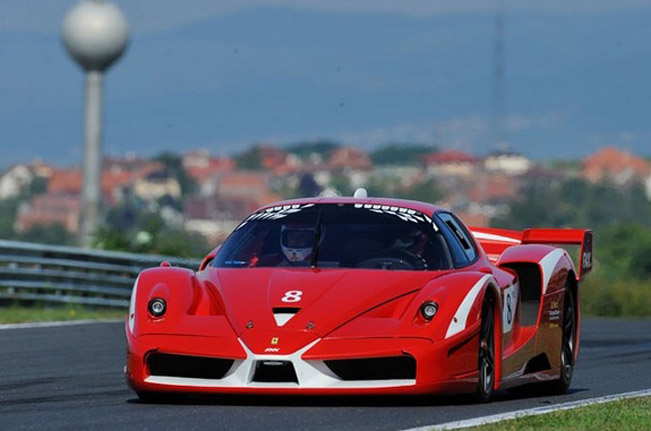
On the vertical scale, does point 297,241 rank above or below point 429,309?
above

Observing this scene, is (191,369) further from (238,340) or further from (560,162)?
(560,162)

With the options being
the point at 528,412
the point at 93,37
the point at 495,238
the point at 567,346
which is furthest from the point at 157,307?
the point at 93,37

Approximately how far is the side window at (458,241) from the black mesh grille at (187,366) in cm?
180

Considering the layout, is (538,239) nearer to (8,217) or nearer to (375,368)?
(375,368)

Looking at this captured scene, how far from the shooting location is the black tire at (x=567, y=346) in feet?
36.7

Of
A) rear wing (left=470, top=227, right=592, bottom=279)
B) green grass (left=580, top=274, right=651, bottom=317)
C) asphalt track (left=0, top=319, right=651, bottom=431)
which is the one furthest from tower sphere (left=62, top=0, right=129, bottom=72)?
rear wing (left=470, top=227, right=592, bottom=279)

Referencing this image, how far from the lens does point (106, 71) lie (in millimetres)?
52656

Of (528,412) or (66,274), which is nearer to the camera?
(528,412)

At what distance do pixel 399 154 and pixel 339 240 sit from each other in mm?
31658

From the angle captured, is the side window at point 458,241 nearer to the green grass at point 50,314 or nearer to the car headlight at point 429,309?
the car headlight at point 429,309

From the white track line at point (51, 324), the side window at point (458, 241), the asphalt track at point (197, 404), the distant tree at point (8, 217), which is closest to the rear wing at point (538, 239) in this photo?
the asphalt track at point (197, 404)

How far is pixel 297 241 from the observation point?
10.1 meters

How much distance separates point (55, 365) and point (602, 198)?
42.4 meters

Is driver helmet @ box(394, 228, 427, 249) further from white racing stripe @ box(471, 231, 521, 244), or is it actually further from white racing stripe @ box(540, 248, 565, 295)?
white racing stripe @ box(471, 231, 521, 244)
